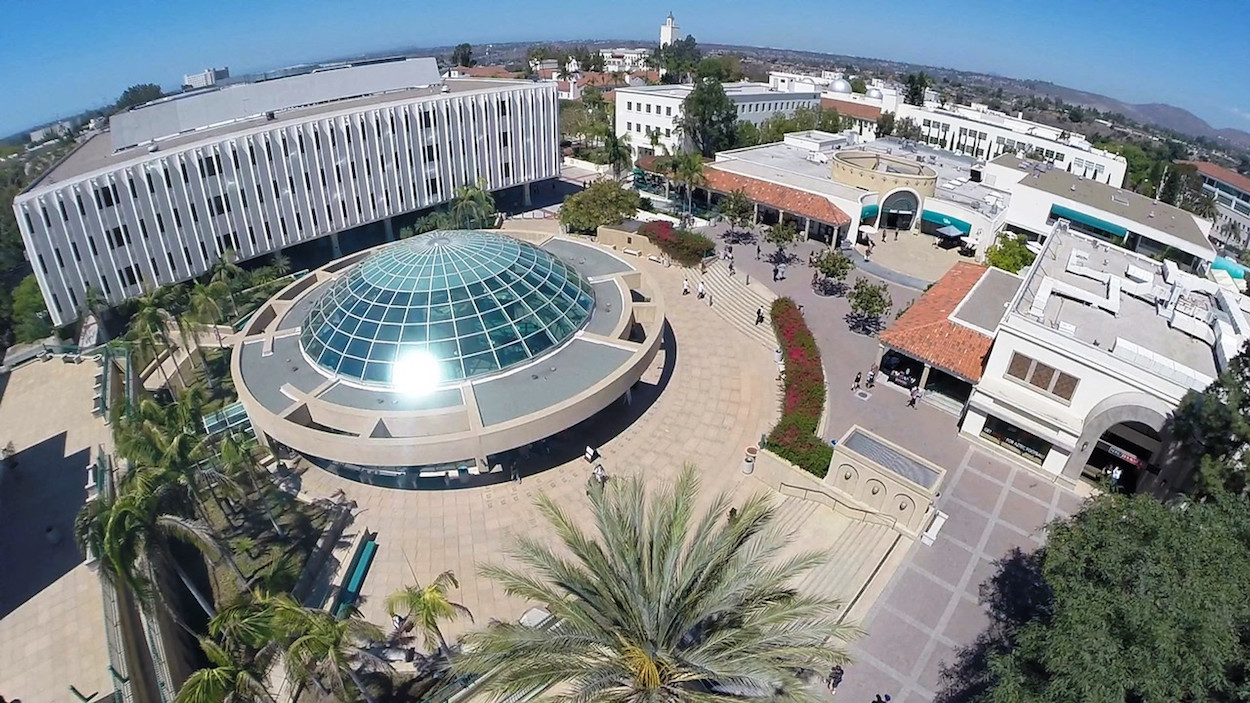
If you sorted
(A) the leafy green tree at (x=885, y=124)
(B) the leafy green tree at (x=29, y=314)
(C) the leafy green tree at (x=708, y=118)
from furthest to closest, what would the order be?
(A) the leafy green tree at (x=885, y=124) → (C) the leafy green tree at (x=708, y=118) → (B) the leafy green tree at (x=29, y=314)

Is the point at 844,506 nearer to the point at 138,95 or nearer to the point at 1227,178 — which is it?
the point at 1227,178

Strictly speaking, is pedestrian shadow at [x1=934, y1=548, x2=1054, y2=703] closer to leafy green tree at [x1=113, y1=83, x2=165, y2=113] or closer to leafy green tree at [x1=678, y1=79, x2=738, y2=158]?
leafy green tree at [x1=678, y1=79, x2=738, y2=158]

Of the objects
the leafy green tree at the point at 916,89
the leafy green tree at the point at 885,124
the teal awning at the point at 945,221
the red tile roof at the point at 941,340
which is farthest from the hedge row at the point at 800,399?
the leafy green tree at the point at 916,89

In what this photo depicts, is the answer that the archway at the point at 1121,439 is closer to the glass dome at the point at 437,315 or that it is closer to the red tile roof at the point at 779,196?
the glass dome at the point at 437,315

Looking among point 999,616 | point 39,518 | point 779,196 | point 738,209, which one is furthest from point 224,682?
point 779,196

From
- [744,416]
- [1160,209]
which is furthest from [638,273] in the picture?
[1160,209]
